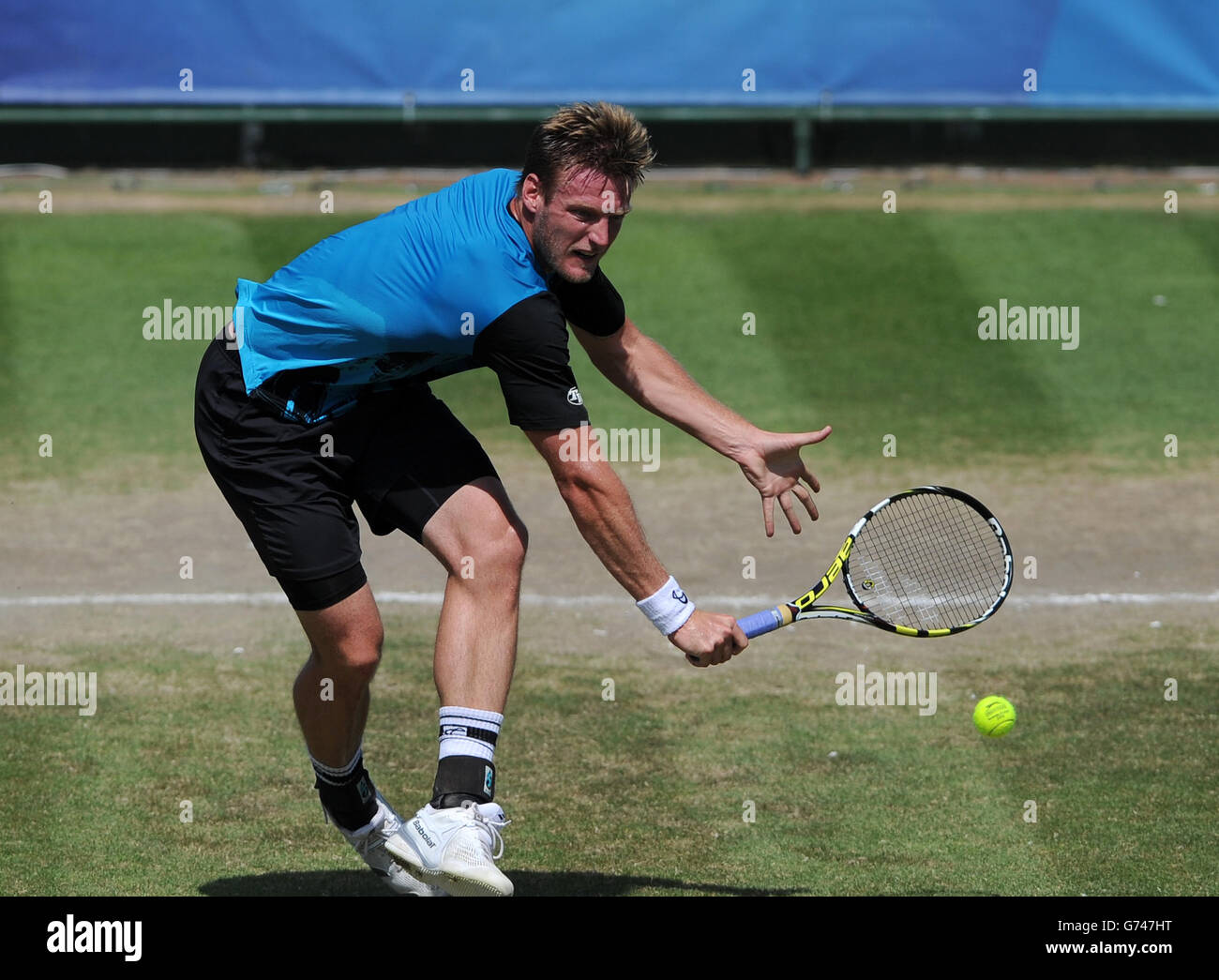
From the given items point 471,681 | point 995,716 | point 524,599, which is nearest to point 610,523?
point 471,681

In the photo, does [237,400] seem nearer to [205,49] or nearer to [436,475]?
[436,475]

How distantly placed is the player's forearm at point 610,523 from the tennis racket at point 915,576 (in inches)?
15.6

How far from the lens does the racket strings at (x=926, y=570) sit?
5.72 m

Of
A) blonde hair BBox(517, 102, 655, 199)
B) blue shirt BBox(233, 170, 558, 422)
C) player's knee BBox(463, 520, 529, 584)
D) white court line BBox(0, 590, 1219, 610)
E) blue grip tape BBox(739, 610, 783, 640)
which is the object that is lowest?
blue grip tape BBox(739, 610, 783, 640)

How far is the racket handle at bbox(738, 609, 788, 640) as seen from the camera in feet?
16.4

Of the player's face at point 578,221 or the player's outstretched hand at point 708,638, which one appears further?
the player's outstretched hand at point 708,638

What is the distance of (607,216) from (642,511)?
15.5ft

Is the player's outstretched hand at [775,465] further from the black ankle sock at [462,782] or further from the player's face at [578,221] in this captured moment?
the black ankle sock at [462,782]

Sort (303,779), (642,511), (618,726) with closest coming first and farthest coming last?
(303,779) < (618,726) < (642,511)

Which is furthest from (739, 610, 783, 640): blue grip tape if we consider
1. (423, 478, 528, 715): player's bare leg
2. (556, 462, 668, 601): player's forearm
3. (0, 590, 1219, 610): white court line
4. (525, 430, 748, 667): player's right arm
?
(0, 590, 1219, 610): white court line

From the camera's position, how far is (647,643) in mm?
7508

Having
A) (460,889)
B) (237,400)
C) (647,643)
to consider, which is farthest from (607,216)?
(647,643)

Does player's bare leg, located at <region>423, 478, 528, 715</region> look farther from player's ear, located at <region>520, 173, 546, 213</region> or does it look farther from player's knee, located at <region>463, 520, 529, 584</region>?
player's ear, located at <region>520, 173, 546, 213</region>

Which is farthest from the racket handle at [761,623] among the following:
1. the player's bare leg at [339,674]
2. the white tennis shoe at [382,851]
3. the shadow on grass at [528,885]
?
the white tennis shoe at [382,851]
